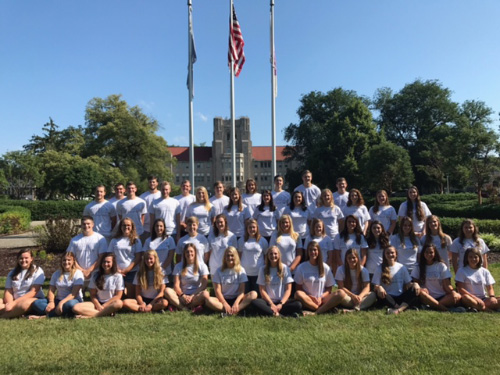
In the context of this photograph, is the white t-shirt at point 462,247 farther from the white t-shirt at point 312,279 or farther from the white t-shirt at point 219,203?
the white t-shirt at point 219,203

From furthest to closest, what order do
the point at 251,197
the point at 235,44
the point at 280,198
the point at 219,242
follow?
the point at 235,44 → the point at 280,198 → the point at 251,197 → the point at 219,242

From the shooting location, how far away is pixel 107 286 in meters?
6.07

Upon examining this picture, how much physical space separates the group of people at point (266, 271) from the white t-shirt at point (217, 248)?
0.02 metres

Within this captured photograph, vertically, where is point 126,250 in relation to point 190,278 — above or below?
above

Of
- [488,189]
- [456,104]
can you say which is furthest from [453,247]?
[456,104]

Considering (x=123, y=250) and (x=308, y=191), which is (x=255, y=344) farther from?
(x=308, y=191)

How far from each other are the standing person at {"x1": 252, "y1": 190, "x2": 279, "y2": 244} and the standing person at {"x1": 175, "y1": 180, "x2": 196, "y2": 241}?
133 centimetres

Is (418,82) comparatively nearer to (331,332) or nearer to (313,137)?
(313,137)

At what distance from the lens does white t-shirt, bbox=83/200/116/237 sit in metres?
7.45

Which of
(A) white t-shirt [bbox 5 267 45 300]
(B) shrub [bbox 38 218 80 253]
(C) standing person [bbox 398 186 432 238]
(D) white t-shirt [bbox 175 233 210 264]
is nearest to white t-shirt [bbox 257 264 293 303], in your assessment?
(D) white t-shirt [bbox 175 233 210 264]

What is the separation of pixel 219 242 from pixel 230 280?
2.58 feet

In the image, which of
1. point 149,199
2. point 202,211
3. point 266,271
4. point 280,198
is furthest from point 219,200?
point 266,271

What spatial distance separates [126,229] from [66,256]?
0.98 meters

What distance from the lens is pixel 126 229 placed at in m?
6.61
